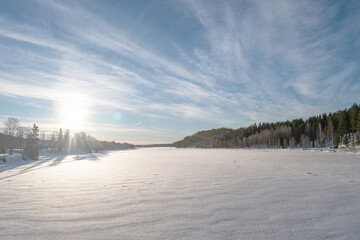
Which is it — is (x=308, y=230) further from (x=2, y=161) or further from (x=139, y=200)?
(x=2, y=161)

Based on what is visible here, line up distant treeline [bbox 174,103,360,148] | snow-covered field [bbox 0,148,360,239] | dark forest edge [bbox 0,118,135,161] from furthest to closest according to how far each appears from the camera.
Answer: distant treeline [bbox 174,103,360,148]
dark forest edge [bbox 0,118,135,161]
snow-covered field [bbox 0,148,360,239]

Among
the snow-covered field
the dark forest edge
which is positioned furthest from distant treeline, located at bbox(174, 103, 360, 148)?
the dark forest edge

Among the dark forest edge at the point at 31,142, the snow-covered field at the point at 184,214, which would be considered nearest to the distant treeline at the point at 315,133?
the snow-covered field at the point at 184,214

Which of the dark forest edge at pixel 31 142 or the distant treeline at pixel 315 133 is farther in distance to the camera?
the distant treeline at pixel 315 133

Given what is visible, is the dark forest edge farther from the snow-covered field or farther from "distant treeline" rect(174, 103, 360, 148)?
"distant treeline" rect(174, 103, 360, 148)

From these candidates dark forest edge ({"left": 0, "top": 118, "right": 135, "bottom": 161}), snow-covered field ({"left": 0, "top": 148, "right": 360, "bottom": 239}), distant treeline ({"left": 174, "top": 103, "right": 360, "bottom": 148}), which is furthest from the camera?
distant treeline ({"left": 174, "top": 103, "right": 360, "bottom": 148})

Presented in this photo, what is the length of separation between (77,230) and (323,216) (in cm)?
500

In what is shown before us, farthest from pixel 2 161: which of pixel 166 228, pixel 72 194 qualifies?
pixel 166 228

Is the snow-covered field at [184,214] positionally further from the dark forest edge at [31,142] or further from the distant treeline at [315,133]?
the distant treeline at [315,133]

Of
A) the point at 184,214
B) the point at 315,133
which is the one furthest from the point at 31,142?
the point at 315,133

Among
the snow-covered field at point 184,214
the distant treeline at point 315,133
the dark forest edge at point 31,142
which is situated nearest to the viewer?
the snow-covered field at point 184,214

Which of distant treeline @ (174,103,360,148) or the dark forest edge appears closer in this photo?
the dark forest edge

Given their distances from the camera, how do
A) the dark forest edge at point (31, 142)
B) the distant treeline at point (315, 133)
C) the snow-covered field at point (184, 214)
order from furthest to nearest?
1. the distant treeline at point (315, 133)
2. the dark forest edge at point (31, 142)
3. the snow-covered field at point (184, 214)

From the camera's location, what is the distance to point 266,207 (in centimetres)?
452
